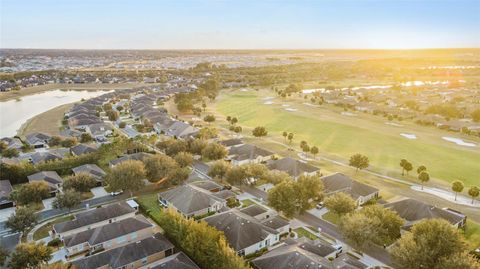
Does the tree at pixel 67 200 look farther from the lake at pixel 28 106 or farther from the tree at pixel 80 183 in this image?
the lake at pixel 28 106

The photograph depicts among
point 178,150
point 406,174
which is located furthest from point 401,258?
point 178,150

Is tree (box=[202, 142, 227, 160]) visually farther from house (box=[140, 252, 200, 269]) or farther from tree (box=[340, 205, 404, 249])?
tree (box=[340, 205, 404, 249])

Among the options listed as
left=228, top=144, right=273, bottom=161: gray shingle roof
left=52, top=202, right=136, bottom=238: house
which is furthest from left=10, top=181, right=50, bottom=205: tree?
left=228, top=144, right=273, bottom=161: gray shingle roof

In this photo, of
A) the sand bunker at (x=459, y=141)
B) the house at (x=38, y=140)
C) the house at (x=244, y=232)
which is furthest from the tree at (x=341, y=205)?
the house at (x=38, y=140)

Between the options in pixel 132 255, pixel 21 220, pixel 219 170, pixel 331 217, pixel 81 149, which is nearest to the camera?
pixel 132 255

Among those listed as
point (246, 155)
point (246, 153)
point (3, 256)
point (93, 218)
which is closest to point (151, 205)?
point (93, 218)

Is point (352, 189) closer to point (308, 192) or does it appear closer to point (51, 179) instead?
point (308, 192)
